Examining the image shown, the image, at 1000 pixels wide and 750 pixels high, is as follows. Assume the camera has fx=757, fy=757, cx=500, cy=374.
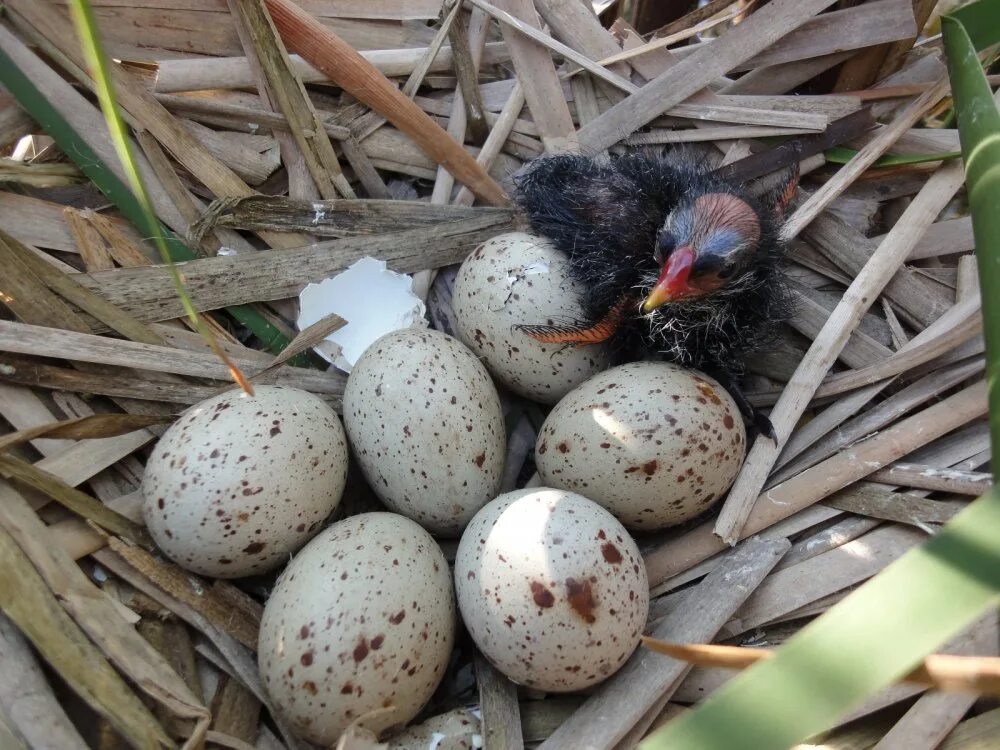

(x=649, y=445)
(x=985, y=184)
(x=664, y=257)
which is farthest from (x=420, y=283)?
(x=985, y=184)

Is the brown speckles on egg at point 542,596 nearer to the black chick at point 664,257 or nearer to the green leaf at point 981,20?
the black chick at point 664,257

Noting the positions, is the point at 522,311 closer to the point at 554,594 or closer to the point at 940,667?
the point at 554,594

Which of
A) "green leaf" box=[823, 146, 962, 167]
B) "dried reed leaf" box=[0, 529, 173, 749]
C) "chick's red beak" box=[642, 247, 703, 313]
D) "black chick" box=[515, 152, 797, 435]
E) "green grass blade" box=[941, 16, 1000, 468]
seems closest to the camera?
"green grass blade" box=[941, 16, 1000, 468]

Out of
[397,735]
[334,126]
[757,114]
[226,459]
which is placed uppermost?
[757,114]

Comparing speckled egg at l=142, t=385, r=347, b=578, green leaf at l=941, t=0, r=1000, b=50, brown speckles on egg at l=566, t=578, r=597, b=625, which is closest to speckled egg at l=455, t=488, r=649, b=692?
brown speckles on egg at l=566, t=578, r=597, b=625

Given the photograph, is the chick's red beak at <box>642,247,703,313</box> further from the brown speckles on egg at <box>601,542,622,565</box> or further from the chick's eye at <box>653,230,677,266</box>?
the brown speckles on egg at <box>601,542,622,565</box>

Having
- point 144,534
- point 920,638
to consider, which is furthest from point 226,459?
point 920,638

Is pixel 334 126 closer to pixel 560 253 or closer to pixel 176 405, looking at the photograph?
pixel 560 253

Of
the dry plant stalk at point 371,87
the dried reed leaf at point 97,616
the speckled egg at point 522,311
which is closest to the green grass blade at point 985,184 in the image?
the speckled egg at point 522,311
